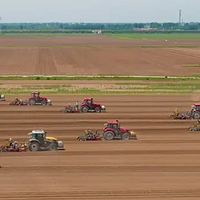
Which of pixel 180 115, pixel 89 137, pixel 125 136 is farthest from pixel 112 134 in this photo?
pixel 180 115

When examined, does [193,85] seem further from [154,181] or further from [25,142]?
[154,181]

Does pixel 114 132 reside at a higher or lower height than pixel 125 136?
higher

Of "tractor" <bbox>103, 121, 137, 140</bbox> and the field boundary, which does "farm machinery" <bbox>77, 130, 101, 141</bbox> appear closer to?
"tractor" <bbox>103, 121, 137, 140</bbox>

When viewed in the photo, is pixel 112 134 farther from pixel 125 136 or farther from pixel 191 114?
pixel 191 114

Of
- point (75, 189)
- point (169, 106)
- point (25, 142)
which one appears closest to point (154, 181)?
point (75, 189)

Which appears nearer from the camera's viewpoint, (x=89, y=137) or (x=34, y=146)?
(x=34, y=146)

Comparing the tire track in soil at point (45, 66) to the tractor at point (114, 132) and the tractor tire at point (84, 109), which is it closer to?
the tractor tire at point (84, 109)

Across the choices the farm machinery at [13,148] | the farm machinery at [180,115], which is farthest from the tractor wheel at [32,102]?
the farm machinery at [13,148]

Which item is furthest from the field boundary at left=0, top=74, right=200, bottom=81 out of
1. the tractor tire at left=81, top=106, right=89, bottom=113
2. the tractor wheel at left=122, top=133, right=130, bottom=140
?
the tractor wheel at left=122, top=133, right=130, bottom=140
